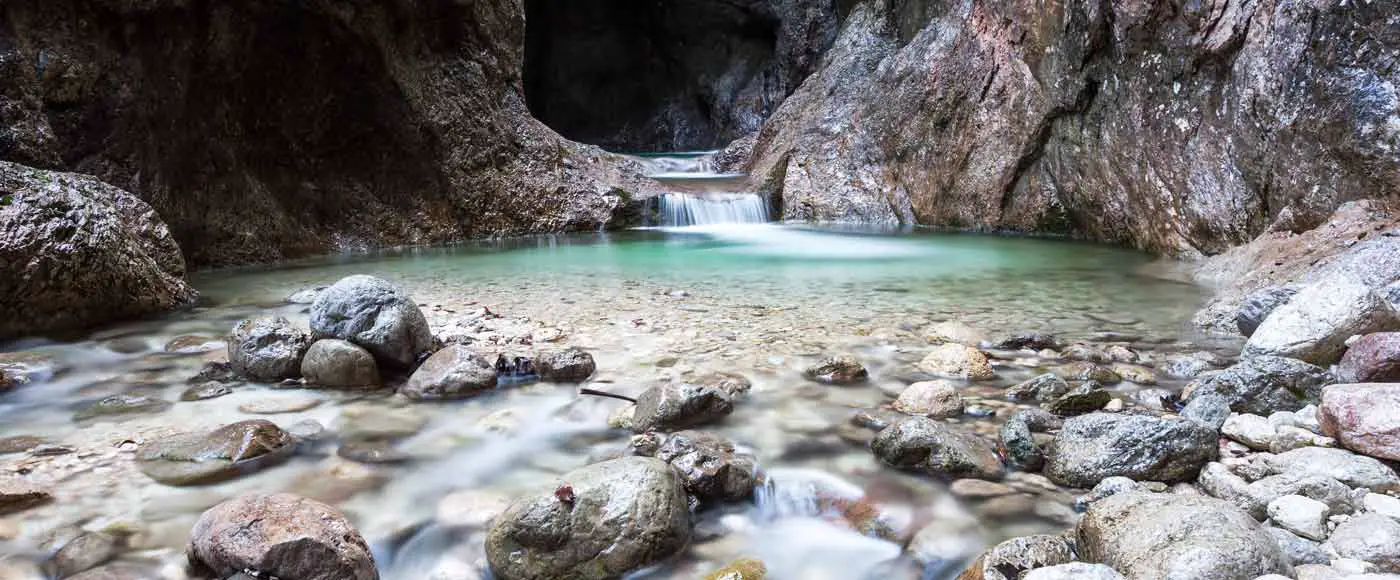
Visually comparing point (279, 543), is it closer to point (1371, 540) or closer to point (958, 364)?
point (1371, 540)

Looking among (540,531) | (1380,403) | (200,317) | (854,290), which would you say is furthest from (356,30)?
(1380,403)

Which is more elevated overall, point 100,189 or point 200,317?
point 100,189

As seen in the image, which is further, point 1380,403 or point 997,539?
point 1380,403

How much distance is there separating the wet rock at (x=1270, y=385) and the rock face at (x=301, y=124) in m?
5.74

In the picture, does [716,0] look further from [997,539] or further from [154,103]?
[997,539]

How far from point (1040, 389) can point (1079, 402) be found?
0.20m

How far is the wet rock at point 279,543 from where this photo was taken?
6.44 feet

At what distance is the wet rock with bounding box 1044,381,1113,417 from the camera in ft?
10.0

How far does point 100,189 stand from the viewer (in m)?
5.64

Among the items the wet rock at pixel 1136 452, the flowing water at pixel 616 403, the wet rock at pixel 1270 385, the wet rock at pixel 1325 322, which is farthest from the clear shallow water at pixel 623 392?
the wet rock at pixel 1270 385

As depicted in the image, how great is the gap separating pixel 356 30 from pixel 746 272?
5.51 metres

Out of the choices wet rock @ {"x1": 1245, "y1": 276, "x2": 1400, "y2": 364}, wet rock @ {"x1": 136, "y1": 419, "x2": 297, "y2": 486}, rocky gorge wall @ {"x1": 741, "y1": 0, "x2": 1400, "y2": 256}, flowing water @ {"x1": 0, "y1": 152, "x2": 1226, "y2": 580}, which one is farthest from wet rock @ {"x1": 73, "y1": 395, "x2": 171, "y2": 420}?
rocky gorge wall @ {"x1": 741, "y1": 0, "x2": 1400, "y2": 256}

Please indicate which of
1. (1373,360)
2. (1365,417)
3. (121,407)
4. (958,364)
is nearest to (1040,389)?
(958,364)

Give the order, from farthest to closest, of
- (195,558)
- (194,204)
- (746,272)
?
1. (194,204)
2. (746,272)
3. (195,558)
